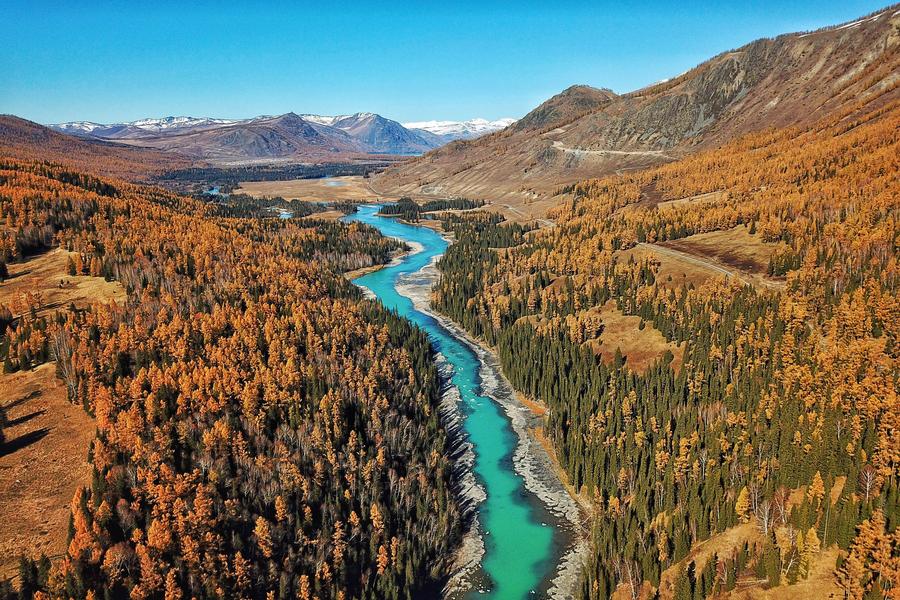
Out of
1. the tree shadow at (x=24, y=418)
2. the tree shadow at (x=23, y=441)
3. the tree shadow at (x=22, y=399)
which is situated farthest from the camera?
the tree shadow at (x=22, y=399)

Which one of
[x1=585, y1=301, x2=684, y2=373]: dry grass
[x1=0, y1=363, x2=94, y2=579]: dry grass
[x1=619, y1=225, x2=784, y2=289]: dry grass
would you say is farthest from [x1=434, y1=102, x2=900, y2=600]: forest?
[x1=0, y1=363, x2=94, y2=579]: dry grass

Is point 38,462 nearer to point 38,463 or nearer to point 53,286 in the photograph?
point 38,463

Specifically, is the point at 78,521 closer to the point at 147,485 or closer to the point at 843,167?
the point at 147,485

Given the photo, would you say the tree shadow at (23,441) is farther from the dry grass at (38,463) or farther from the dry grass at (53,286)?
the dry grass at (53,286)

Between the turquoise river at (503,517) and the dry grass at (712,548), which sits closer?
the dry grass at (712,548)

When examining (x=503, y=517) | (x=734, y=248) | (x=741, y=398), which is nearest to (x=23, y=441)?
(x=503, y=517)

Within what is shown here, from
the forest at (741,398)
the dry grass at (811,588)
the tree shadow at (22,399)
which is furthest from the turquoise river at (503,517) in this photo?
the tree shadow at (22,399)

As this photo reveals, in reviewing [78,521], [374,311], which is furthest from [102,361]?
[374,311]
